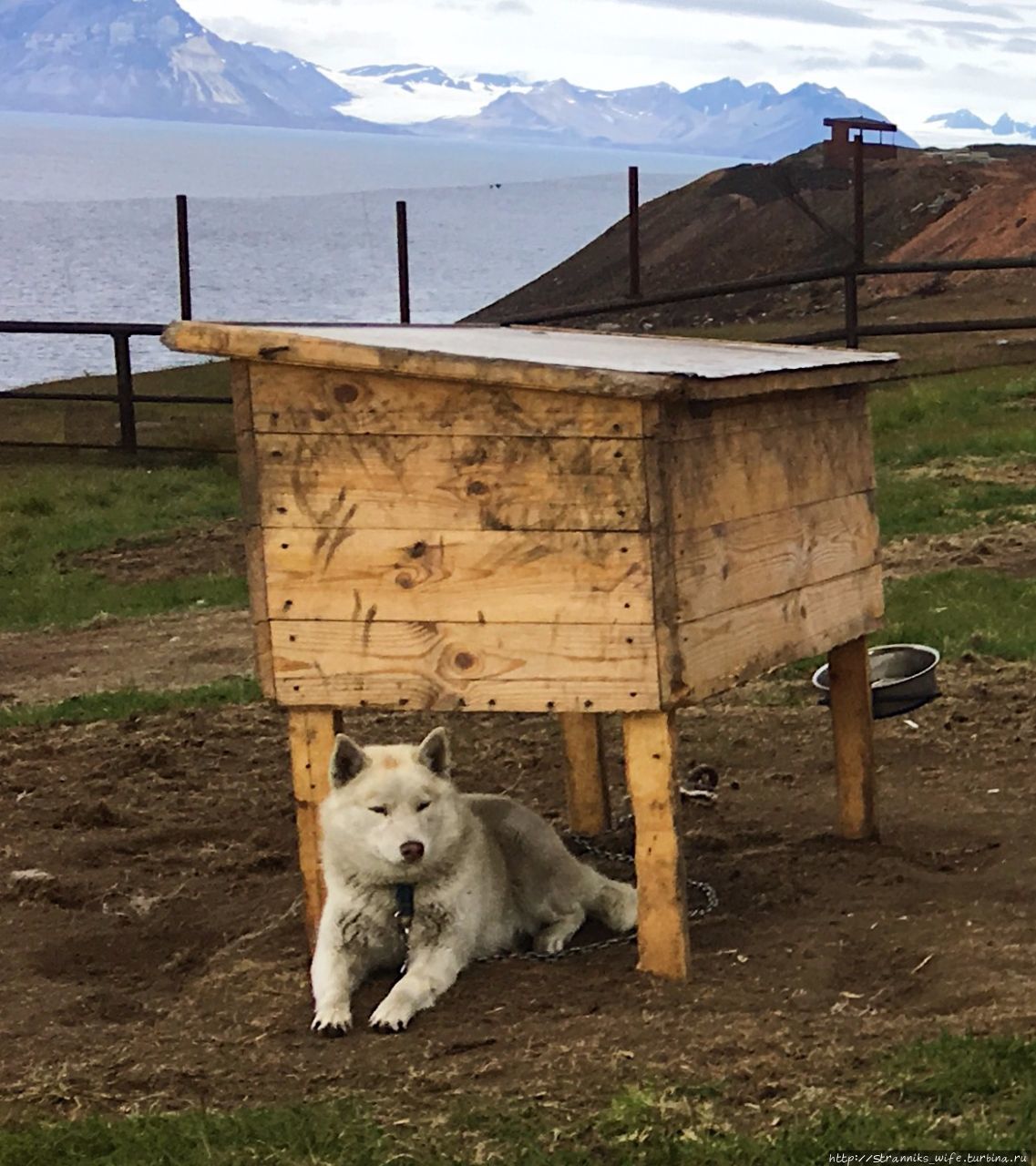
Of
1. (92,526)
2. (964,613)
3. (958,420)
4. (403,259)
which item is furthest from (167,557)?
(958,420)

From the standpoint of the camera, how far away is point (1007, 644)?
7.96 m

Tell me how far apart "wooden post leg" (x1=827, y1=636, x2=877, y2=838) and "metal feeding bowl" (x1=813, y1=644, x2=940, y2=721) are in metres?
0.20

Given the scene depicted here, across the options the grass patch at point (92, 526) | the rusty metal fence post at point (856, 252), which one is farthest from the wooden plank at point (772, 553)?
the rusty metal fence post at point (856, 252)

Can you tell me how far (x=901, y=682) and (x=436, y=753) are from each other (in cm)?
217

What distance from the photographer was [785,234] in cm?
2573

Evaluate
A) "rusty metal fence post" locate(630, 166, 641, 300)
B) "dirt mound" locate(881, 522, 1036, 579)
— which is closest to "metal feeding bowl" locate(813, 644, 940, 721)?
"dirt mound" locate(881, 522, 1036, 579)

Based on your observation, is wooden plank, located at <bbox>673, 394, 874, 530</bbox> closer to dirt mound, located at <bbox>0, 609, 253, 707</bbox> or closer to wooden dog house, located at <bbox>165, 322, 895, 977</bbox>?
wooden dog house, located at <bbox>165, 322, 895, 977</bbox>

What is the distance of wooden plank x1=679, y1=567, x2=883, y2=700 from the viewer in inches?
179

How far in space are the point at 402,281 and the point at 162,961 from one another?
10.9 meters

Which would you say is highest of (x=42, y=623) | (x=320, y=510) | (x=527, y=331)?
(x=527, y=331)

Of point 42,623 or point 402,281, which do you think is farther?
point 402,281

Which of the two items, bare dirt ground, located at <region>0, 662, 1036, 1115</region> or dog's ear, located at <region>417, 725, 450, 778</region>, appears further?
dog's ear, located at <region>417, 725, 450, 778</region>

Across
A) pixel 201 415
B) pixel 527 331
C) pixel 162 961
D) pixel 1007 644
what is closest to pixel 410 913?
pixel 162 961

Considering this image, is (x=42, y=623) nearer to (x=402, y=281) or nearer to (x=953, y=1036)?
(x=402, y=281)
